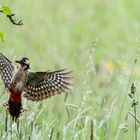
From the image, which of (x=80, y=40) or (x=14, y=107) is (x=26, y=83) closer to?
(x=14, y=107)

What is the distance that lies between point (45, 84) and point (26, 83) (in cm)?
35

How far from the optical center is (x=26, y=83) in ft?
20.0

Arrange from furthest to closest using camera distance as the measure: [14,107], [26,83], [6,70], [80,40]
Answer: [80,40] → [6,70] → [26,83] → [14,107]

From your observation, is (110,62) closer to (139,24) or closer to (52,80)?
(139,24)

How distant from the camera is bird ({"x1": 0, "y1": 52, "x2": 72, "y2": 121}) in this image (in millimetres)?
5785

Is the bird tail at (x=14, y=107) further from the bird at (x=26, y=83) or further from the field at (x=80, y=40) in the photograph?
the field at (x=80, y=40)

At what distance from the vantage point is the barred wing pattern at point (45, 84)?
6191mm

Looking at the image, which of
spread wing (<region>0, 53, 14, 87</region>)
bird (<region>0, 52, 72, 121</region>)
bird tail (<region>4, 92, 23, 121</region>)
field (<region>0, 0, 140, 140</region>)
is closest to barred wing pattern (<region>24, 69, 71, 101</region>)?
bird (<region>0, 52, 72, 121</region>)

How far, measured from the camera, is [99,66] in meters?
11.6

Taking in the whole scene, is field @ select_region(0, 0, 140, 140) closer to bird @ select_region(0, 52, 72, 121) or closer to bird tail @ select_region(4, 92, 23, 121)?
bird @ select_region(0, 52, 72, 121)

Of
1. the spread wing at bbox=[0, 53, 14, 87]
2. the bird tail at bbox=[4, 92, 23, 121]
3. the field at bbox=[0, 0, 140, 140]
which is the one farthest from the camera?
the field at bbox=[0, 0, 140, 140]

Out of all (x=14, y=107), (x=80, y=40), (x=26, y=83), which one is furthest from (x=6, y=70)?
(x=80, y=40)

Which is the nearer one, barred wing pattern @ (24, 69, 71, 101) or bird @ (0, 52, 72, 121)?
bird @ (0, 52, 72, 121)

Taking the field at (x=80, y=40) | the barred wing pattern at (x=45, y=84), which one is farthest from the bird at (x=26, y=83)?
the field at (x=80, y=40)
